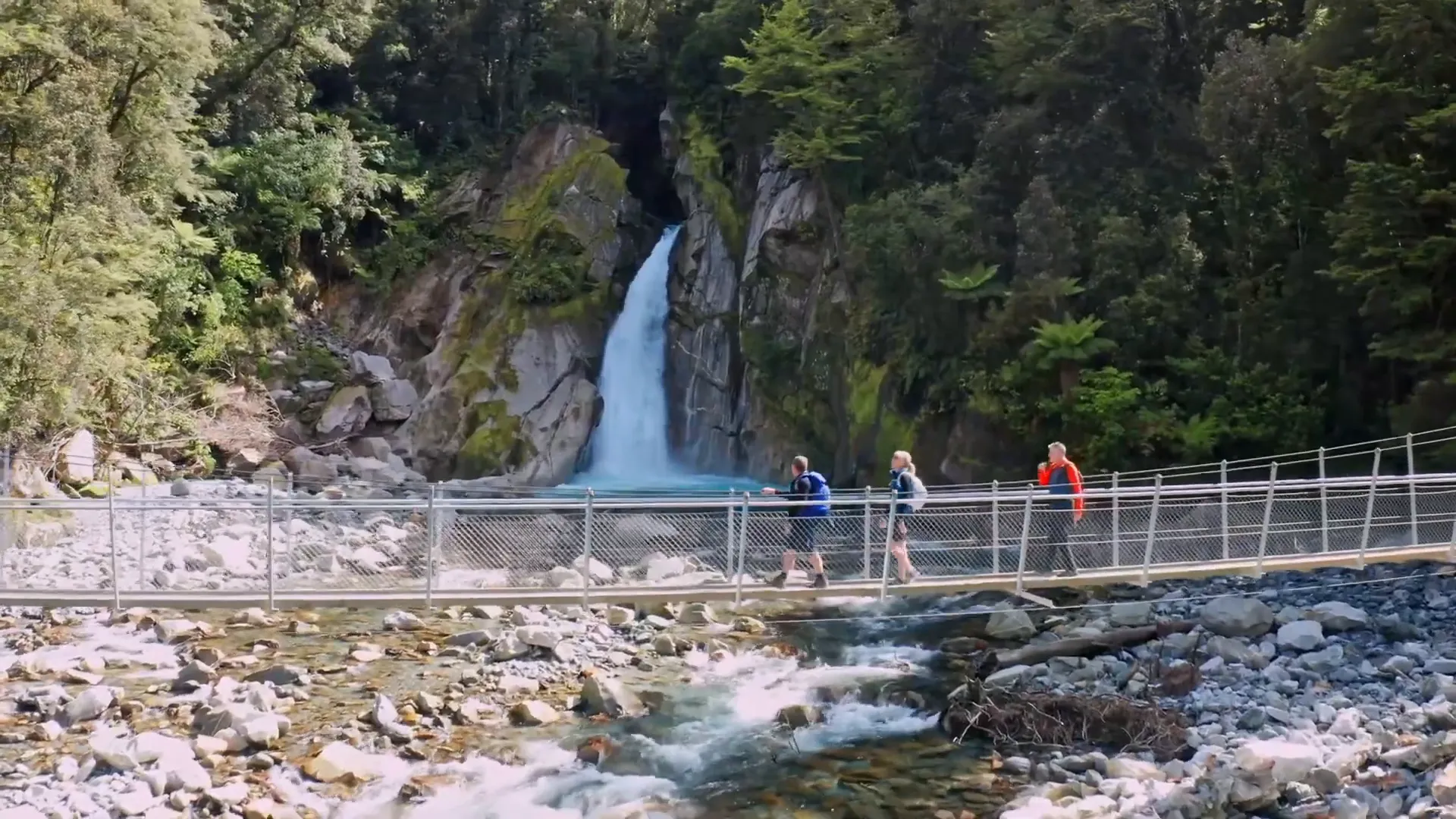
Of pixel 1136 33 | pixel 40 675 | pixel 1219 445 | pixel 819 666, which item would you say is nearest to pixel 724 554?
pixel 819 666

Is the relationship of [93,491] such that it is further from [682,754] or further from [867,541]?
[867,541]

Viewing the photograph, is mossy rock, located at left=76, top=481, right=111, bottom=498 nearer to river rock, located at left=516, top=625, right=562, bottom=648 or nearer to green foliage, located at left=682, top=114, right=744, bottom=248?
river rock, located at left=516, top=625, right=562, bottom=648

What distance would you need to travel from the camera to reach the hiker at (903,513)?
34.7 ft

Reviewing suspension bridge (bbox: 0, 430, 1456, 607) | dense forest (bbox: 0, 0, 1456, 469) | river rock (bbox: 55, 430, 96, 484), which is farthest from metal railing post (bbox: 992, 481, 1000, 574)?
river rock (bbox: 55, 430, 96, 484)

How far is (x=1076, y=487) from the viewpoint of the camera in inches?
433

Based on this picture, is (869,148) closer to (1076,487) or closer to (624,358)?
(624,358)

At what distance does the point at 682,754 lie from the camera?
10617 millimetres

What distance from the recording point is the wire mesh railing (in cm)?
1009

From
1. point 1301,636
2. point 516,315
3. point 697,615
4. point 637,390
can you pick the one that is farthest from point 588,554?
point 516,315

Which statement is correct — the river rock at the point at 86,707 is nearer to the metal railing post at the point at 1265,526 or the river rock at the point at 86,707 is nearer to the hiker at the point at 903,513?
the hiker at the point at 903,513

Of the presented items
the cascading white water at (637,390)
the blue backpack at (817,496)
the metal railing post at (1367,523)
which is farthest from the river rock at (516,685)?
the cascading white water at (637,390)

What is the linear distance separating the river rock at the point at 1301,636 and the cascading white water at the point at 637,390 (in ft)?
56.4

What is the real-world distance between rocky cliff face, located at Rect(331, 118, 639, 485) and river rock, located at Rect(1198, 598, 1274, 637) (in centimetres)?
1742

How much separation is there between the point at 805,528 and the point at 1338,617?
6.65 m
